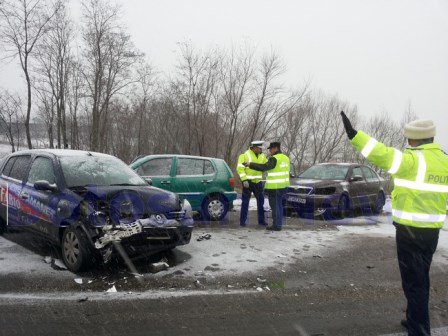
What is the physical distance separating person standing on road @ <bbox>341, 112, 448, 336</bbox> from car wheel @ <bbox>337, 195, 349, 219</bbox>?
24.1 feet

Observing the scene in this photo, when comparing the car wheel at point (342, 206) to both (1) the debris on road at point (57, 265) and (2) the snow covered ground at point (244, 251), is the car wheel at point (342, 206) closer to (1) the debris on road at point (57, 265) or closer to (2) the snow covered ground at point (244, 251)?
(2) the snow covered ground at point (244, 251)

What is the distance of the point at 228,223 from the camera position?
9406mm

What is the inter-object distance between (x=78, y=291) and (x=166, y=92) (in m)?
25.2

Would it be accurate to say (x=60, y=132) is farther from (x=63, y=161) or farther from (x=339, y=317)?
(x=339, y=317)

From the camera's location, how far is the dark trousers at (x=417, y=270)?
3.38 meters

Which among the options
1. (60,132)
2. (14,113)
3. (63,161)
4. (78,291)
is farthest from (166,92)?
(78,291)

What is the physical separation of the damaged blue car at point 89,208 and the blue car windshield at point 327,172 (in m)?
6.19

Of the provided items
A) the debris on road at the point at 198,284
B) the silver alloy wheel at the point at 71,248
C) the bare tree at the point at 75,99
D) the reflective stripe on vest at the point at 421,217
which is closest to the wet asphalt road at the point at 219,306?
the debris on road at the point at 198,284

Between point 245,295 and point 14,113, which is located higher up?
point 14,113

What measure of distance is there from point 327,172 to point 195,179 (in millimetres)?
4347

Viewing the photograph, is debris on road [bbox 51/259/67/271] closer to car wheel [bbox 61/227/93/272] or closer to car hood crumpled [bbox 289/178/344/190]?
car wheel [bbox 61/227/93/272]

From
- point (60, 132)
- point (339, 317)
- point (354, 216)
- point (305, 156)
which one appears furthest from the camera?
point (305, 156)

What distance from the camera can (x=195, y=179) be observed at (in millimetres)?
9398

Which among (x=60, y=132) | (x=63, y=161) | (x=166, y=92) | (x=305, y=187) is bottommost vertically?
(x=305, y=187)
